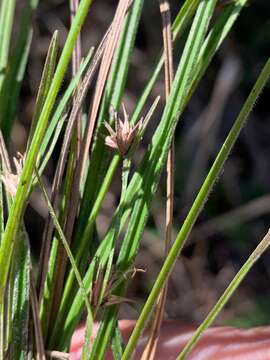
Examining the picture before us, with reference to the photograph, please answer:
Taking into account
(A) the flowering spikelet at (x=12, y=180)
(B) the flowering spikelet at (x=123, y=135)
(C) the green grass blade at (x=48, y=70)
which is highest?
(C) the green grass blade at (x=48, y=70)

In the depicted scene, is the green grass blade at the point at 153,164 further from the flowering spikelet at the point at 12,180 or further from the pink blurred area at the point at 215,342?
the pink blurred area at the point at 215,342

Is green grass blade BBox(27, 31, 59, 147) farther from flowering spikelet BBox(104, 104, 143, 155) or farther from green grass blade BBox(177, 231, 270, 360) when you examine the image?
green grass blade BBox(177, 231, 270, 360)

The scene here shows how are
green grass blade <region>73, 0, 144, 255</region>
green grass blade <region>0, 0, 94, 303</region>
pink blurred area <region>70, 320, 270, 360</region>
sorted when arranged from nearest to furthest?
green grass blade <region>0, 0, 94, 303</region> → green grass blade <region>73, 0, 144, 255</region> → pink blurred area <region>70, 320, 270, 360</region>

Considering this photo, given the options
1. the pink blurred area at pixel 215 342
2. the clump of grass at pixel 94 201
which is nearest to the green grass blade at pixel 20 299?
the clump of grass at pixel 94 201

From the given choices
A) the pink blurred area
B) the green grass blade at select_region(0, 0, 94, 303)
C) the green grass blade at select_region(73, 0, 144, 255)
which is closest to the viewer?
the green grass blade at select_region(0, 0, 94, 303)

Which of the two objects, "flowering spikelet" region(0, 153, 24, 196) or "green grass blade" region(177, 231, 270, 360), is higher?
"flowering spikelet" region(0, 153, 24, 196)

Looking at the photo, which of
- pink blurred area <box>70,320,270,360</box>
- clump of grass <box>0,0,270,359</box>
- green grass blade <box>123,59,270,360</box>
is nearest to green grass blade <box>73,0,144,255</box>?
clump of grass <box>0,0,270,359</box>

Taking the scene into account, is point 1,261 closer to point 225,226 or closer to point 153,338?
point 153,338
